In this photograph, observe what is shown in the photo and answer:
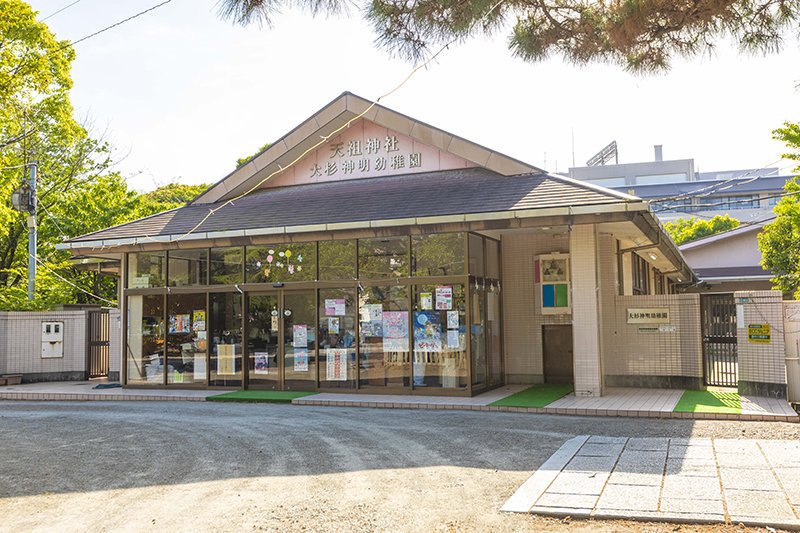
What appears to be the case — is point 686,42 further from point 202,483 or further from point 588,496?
point 202,483

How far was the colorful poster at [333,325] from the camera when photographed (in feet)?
45.0

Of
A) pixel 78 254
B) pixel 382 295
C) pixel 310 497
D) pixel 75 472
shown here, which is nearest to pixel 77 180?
pixel 78 254

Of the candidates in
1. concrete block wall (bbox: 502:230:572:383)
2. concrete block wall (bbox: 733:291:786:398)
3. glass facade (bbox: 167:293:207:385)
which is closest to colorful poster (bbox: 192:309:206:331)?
glass facade (bbox: 167:293:207:385)

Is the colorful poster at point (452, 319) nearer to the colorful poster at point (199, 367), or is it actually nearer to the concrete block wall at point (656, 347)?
the concrete block wall at point (656, 347)

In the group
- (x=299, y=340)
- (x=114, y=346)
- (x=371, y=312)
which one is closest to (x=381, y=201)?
(x=371, y=312)

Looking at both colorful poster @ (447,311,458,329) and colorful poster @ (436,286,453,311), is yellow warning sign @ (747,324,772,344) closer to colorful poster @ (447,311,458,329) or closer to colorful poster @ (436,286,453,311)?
colorful poster @ (447,311,458,329)

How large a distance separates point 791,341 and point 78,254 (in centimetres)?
1395

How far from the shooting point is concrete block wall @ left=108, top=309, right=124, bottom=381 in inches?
687

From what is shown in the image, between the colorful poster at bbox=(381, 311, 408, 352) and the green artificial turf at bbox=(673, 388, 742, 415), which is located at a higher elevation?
the colorful poster at bbox=(381, 311, 408, 352)

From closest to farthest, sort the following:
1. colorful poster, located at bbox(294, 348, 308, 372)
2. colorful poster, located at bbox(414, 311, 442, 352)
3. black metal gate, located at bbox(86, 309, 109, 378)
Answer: colorful poster, located at bbox(414, 311, 442, 352) → colorful poster, located at bbox(294, 348, 308, 372) → black metal gate, located at bbox(86, 309, 109, 378)

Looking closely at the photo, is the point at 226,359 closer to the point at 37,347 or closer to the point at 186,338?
the point at 186,338

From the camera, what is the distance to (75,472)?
7055 mm

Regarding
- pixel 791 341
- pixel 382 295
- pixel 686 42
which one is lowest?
pixel 791 341

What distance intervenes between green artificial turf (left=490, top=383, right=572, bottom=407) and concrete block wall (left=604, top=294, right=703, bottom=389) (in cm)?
118
